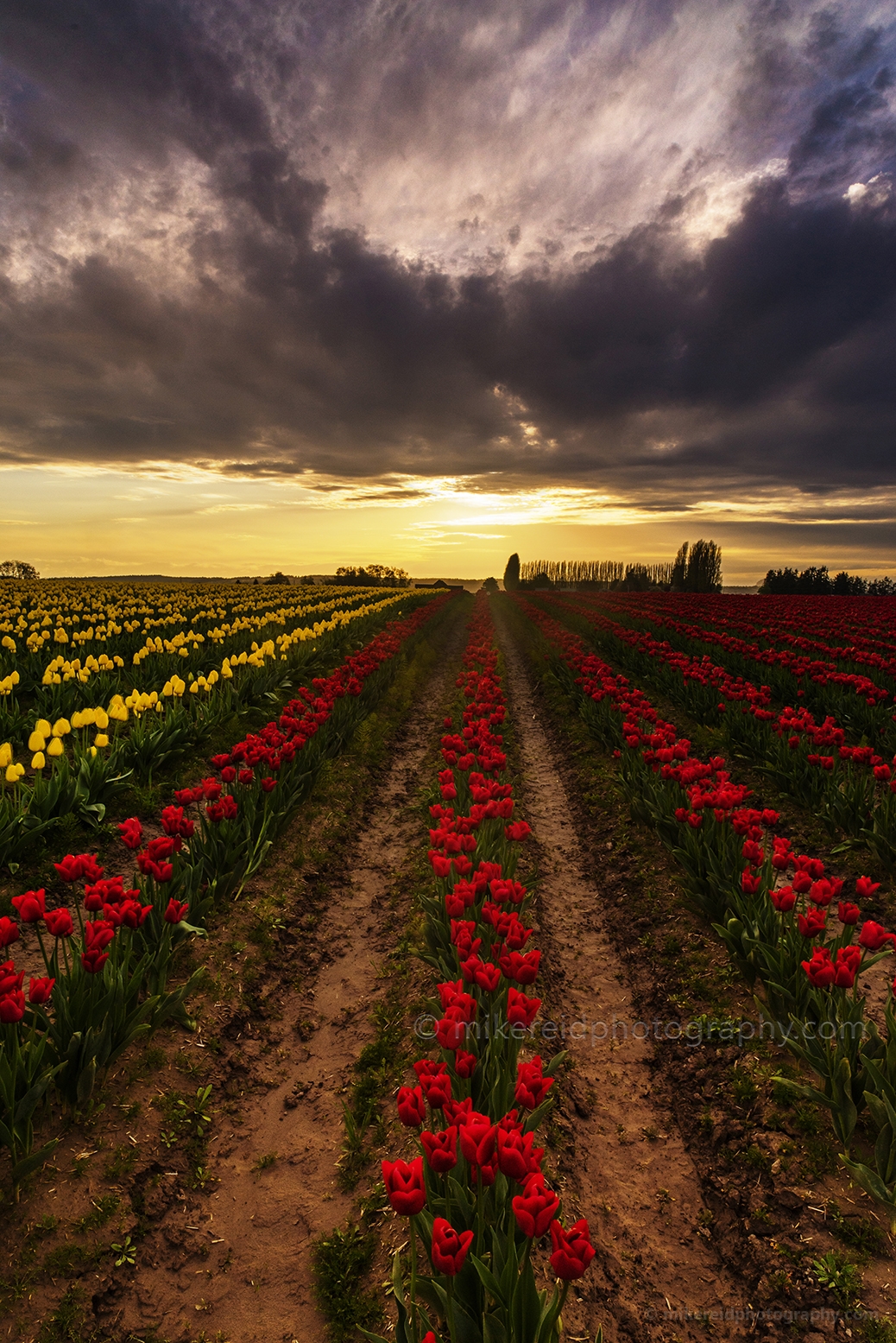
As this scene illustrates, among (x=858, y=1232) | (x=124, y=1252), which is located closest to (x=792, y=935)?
(x=858, y=1232)

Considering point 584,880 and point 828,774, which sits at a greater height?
point 828,774

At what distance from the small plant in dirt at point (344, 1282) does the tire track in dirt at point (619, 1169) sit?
94cm

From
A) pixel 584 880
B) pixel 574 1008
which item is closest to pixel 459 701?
pixel 584 880

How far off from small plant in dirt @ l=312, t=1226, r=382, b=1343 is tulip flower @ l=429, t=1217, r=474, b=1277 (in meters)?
1.24

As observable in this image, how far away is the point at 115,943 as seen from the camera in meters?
3.94

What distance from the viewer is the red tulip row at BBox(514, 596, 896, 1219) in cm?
320

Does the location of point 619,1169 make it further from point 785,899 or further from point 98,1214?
point 98,1214

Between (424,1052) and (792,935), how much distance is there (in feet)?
8.90

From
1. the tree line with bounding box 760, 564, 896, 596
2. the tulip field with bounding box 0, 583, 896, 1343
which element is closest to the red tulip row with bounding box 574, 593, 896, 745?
the tulip field with bounding box 0, 583, 896, 1343

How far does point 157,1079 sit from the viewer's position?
377cm

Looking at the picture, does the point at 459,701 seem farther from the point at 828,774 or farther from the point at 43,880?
the point at 43,880

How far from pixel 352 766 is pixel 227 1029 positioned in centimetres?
527

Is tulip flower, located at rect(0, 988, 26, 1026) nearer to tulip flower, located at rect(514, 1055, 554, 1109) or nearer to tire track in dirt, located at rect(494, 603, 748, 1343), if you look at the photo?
tulip flower, located at rect(514, 1055, 554, 1109)

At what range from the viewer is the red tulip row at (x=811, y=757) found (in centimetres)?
619
